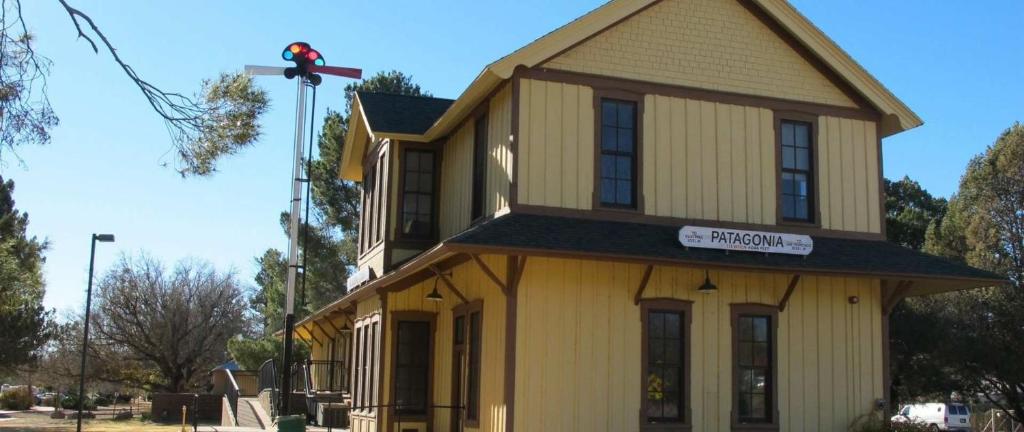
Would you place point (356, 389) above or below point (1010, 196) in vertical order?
below

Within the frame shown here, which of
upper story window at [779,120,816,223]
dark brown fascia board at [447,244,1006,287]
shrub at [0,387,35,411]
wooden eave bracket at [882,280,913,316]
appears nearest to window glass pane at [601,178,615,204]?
dark brown fascia board at [447,244,1006,287]

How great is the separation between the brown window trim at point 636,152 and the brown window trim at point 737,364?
2.05m

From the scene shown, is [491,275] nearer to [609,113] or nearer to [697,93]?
[609,113]

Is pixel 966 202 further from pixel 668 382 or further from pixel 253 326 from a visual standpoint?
pixel 253 326

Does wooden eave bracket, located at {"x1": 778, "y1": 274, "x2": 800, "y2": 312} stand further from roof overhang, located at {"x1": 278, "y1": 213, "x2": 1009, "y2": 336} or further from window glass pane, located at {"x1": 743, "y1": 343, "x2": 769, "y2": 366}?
window glass pane, located at {"x1": 743, "y1": 343, "x2": 769, "y2": 366}

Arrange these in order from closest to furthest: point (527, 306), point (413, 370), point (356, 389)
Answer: point (527, 306), point (413, 370), point (356, 389)

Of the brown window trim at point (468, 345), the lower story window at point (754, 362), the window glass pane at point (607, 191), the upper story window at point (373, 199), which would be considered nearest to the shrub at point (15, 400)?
the upper story window at point (373, 199)

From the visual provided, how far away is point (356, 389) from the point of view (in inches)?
799

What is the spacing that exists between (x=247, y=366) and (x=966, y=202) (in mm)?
27995

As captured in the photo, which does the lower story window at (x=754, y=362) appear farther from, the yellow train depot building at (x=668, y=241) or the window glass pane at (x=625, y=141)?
the window glass pane at (x=625, y=141)

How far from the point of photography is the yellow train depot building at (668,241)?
13828mm

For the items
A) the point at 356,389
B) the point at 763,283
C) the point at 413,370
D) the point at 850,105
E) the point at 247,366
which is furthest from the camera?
the point at 247,366

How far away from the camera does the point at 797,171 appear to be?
631 inches

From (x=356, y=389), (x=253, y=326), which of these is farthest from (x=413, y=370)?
(x=253, y=326)
